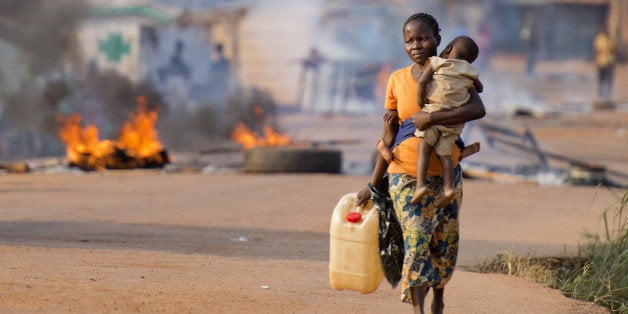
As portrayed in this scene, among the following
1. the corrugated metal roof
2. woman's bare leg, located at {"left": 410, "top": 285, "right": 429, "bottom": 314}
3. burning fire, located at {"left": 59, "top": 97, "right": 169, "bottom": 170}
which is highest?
the corrugated metal roof

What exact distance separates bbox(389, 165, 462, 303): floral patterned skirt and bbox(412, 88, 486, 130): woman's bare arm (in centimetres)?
29

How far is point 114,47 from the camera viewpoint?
32.6m

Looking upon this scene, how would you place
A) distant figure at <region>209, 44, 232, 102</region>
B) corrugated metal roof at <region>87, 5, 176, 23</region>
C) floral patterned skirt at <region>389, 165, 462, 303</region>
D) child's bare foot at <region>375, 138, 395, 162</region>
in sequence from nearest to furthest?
floral patterned skirt at <region>389, 165, 462, 303</region> < child's bare foot at <region>375, 138, 395, 162</region> < corrugated metal roof at <region>87, 5, 176, 23</region> < distant figure at <region>209, 44, 232, 102</region>

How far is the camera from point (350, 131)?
1071 inches

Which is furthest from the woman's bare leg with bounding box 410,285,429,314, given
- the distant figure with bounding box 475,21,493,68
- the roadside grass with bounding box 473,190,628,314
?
the distant figure with bounding box 475,21,493,68

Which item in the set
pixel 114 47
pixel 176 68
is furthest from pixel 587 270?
pixel 176 68

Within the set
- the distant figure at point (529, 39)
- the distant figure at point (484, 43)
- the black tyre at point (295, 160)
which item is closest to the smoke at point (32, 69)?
the black tyre at point (295, 160)

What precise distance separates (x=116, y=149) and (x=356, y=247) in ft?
40.5

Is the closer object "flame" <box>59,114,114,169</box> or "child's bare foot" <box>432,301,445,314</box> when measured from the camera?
"child's bare foot" <box>432,301,445,314</box>

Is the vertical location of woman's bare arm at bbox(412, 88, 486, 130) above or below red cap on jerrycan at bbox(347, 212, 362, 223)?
above

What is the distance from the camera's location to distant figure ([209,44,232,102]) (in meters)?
33.6

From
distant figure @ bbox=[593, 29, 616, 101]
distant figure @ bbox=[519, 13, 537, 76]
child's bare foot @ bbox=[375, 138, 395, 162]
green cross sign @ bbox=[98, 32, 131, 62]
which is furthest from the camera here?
distant figure @ bbox=[519, 13, 537, 76]

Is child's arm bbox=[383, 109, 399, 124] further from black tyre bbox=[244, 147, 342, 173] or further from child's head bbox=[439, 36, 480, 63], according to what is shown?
black tyre bbox=[244, 147, 342, 173]

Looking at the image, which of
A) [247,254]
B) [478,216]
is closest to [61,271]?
[247,254]
